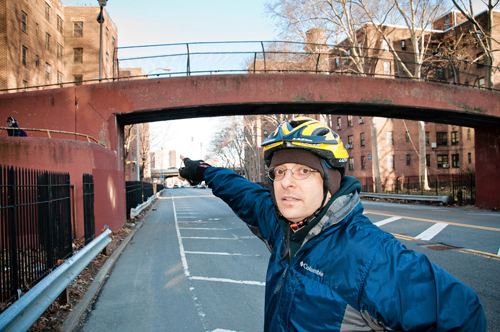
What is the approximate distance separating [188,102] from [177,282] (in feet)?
28.0

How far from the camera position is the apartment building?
27312mm

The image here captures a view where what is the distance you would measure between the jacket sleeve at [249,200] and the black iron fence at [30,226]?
11.5ft

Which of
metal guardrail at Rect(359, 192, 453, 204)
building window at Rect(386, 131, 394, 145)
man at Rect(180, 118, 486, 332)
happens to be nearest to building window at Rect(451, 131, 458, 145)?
building window at Rect(386, 131, 394, 145)

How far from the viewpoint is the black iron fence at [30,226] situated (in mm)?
4707

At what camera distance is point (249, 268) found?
7055mm

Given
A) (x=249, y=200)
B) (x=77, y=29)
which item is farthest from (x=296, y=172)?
(x=77, y=29)

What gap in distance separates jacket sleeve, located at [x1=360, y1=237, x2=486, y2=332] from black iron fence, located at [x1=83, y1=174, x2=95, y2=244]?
28.7ft

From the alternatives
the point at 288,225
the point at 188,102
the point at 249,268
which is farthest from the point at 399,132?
the point at 288,225

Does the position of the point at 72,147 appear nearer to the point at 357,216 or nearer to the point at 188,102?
the point at 188,102

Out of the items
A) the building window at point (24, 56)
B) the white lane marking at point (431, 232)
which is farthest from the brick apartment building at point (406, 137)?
the white lane marking at point (431, 232)

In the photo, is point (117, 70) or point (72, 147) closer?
point (72, 147)

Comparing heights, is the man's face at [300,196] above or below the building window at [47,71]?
below

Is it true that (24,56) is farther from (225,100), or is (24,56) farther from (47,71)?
(225,100)

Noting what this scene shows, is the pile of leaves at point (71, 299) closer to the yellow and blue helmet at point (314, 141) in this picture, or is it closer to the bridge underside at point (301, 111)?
the yellow and blue helmet at point (314, 141)
